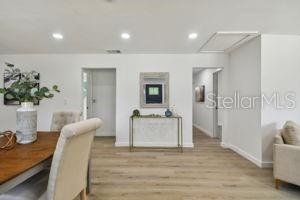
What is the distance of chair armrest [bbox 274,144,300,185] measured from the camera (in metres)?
2.33

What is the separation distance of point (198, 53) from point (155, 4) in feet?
8.48

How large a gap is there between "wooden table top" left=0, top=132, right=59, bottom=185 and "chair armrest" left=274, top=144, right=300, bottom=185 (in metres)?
2.63

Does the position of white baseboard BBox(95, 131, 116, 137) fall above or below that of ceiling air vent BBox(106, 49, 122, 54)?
below

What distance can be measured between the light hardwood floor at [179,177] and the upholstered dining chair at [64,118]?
2.96 feet

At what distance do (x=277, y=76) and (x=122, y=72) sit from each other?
124 inches

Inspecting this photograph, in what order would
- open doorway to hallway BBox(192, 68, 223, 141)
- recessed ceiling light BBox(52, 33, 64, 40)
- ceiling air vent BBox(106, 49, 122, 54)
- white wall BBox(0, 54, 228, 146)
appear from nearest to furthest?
recessed ceiling light BBox(52, 33, 64, 40) < ceiling air vent BBox(106, 49, 122, 54) < white wall BBox(0, 54, 228, 146) < open doorway to hallway BBox(192, 68, 223, 141)

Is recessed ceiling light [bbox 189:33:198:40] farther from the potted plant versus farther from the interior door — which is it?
the interior door

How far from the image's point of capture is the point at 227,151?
4.28m

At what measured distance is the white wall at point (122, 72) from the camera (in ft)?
15.1

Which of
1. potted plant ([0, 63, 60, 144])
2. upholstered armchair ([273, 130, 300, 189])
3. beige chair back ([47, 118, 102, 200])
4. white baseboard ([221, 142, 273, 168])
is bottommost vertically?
white baseboard ([221, 142, 273, 168])

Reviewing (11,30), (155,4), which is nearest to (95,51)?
(11,30)

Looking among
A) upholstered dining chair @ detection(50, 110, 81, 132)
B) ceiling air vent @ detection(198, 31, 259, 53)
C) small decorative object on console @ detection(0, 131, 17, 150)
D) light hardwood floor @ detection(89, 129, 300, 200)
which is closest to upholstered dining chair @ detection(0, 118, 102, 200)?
small decorative object on console @ detection(0, 131, 17, 150)

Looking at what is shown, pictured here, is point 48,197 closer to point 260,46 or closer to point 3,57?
point 260,46

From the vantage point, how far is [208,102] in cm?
629
